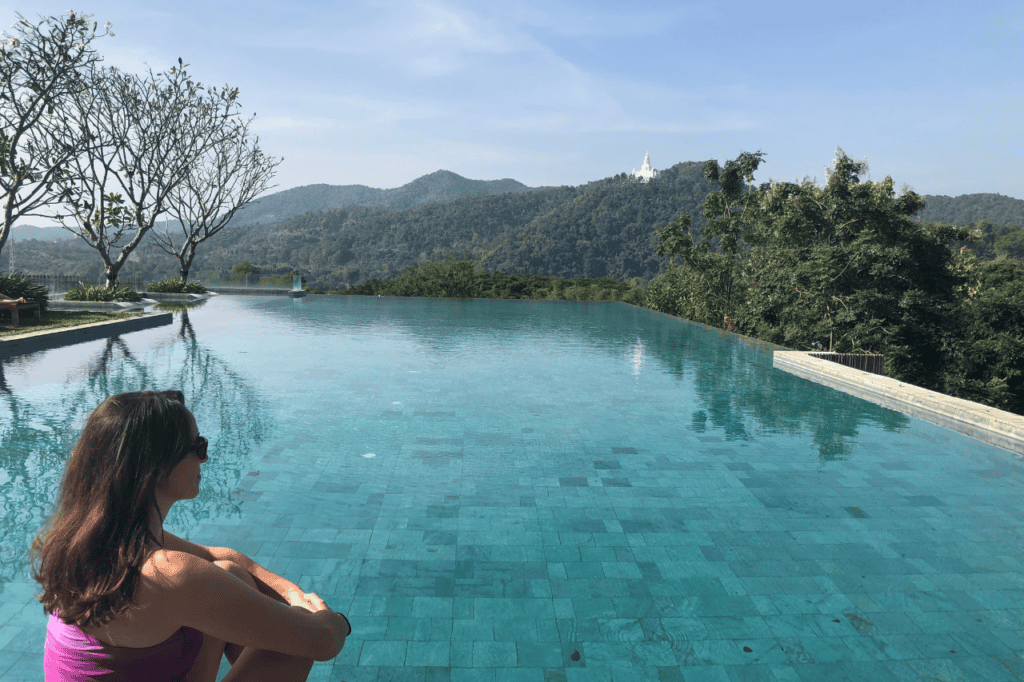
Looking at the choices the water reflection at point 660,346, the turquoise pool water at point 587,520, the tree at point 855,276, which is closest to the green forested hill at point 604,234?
the water reflection at point 660,346

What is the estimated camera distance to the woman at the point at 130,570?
101cm

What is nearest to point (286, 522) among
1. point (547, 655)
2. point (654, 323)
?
point (547, 655)

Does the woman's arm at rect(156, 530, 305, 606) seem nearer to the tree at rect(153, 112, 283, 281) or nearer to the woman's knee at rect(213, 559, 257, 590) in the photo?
the woman's knee at rect(213, 559, 257, 590)

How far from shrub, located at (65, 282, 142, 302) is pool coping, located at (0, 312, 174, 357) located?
3119mm

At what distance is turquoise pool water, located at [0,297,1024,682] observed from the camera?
2338 mm

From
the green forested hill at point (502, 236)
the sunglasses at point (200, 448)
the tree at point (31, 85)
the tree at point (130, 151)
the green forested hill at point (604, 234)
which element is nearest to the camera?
the sunglasses at point (200, 448)

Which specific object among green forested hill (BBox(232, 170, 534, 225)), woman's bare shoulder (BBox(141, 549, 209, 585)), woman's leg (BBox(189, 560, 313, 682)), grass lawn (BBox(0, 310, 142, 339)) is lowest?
grass lawn (BBox(0, 310, 142, 339))

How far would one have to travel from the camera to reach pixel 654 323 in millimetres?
15570

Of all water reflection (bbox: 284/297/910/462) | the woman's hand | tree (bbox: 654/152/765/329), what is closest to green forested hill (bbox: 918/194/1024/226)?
tree (bbox: 654/152/765/329)

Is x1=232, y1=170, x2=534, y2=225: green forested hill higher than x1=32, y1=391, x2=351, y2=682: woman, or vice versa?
x1=232, y1=170, x2=534, y2=225: green forested hill

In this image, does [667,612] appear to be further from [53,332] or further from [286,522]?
[53,332]

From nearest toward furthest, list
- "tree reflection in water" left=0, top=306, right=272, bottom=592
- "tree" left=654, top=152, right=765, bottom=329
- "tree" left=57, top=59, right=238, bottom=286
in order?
"tree reflection in water" left=0, top=306, right=272, bottom=592
"tree" left=654, top=152, right=765, bottom=329
"tree" left=57, top=59, right=238, bottom=286

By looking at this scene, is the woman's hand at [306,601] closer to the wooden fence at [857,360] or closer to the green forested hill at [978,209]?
the wooden fence at [857,360]

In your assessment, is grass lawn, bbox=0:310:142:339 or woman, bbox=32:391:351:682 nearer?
woman, bbox=32:391:351:682
